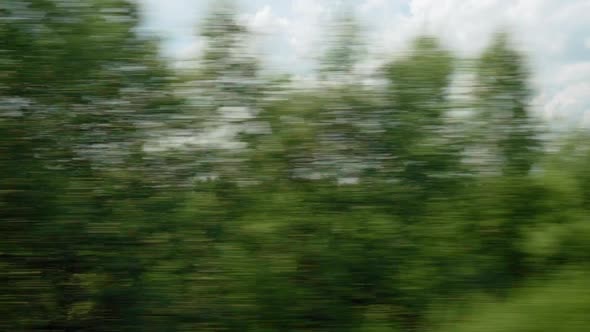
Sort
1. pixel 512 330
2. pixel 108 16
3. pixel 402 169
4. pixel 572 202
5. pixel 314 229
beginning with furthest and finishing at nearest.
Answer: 1. pixel 572 202
2. pixel 402 169
3. pixel 314 229
4. pixel 108 16
5. pixel 512 330

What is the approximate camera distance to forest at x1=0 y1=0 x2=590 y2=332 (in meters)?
7.70

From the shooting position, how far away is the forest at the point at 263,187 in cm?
770

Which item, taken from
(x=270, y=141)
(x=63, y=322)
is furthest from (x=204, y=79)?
(x=63, y=322)

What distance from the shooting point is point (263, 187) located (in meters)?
8.84

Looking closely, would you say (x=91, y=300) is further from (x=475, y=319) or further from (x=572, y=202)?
(x=572, y=202)

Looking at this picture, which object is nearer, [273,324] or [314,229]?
[273,324]

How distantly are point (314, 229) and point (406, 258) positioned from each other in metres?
1.20

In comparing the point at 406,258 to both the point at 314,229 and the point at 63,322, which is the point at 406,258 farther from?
the point at 63,322

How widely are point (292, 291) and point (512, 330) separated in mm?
3126

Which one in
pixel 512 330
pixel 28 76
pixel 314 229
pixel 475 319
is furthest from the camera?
pixel 314 229

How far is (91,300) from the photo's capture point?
8.12 m

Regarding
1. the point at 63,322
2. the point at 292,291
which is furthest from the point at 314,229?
the point at 63,322

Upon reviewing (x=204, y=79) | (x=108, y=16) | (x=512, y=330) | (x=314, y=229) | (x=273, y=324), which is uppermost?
(x=108, y=16)

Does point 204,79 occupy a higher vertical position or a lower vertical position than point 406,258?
higher
